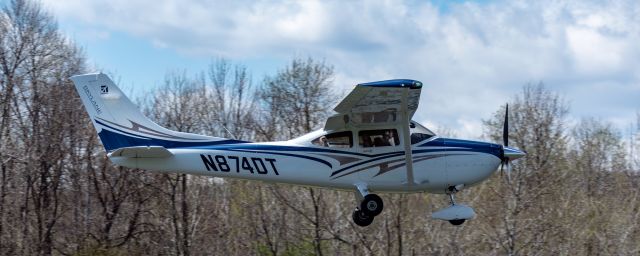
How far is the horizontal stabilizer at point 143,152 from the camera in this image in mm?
14195

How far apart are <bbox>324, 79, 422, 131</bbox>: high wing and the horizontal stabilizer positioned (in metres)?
2.75

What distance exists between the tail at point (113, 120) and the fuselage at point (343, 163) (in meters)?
0.56

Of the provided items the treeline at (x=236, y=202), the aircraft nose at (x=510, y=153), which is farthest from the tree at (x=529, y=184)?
the aircraft nose at (x=510, y=153)

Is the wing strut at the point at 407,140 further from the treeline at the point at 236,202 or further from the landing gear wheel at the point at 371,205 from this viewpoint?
the treeline at the point at 236,202

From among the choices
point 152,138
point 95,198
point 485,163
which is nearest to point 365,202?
point 485,163

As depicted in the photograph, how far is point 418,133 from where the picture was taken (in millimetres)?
14719

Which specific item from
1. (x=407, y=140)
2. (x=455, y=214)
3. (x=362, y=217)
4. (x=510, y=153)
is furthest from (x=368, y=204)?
(x=510, y=153)

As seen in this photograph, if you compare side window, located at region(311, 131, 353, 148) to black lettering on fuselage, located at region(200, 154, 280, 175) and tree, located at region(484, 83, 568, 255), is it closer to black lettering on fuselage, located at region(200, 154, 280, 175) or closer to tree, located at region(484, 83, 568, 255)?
black lettering on fuselage, located at region(200, 154, 280, 175)

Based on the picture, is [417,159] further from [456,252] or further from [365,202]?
[456,252]

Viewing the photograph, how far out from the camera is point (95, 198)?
1266 inches

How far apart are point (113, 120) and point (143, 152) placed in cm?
138

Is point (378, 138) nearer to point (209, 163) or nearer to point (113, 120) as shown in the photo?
point (209, 163)

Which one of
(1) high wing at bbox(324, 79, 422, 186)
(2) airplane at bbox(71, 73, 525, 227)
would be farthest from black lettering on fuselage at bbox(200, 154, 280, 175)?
(1) high wing at bbox(324, 79, 422, 186)

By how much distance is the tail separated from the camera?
15453 mm
